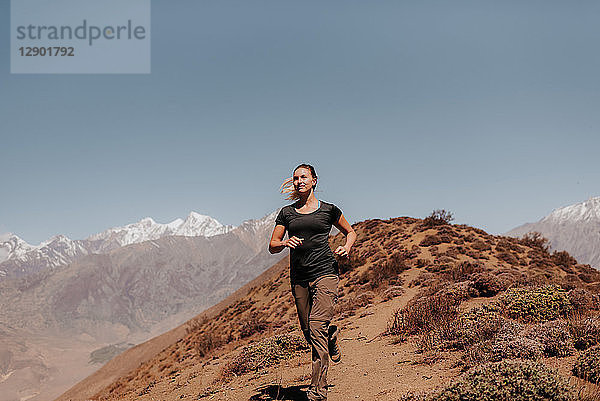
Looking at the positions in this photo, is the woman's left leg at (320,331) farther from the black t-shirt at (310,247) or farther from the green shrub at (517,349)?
the green shrub at (517,349)

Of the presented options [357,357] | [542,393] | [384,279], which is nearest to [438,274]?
[384,279]

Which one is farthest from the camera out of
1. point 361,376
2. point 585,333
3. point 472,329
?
point 472,329

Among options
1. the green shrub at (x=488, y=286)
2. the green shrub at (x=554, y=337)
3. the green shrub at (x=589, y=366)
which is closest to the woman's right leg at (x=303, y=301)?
the green shrub at (x=589, y=366)

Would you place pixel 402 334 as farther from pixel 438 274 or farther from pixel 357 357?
pixel 438 274

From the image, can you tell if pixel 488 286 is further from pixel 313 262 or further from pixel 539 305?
pixel 313 262

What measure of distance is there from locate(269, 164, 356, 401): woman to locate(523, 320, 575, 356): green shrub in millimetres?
3048

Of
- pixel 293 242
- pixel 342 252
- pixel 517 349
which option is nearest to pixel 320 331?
pixel 342 252

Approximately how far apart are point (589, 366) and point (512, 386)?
1.38 m

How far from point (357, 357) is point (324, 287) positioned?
356 centimetres

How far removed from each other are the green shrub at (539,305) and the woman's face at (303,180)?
5274mm

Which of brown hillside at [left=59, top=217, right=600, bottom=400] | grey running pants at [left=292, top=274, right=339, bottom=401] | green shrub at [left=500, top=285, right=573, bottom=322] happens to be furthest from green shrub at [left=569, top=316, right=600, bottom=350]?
grey running pants at [left=292, top=274, right=339, bottom=401]

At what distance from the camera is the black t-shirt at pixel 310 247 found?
485 cm

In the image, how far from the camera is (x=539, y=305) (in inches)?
306

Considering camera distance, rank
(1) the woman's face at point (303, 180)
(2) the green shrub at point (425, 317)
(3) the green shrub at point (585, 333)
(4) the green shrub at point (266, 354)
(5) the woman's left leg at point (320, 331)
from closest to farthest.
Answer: (5) the woman's left leg at point (320, 331) < (1) the woman's face at point (303, 180) < (3) the green shrub at point (585, 333) < (2) the green shrub at point (425, 317) < (4) the green shrub at point (266, 354)
